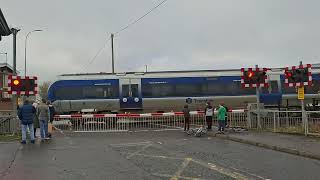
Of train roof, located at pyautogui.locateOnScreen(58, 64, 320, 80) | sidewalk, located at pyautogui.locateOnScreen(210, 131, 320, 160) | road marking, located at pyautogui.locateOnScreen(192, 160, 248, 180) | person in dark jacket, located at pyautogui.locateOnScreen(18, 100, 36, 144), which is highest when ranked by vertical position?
train roof, located at pyautogui.locateOnScreen(58, 64, 320, 80)

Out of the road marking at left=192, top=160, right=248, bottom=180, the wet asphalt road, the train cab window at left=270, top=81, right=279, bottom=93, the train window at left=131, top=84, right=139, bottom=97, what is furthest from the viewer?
the train cab window at left=270, top=81, right=279, bottom=93

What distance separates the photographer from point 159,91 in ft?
123

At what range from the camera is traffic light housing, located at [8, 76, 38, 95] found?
23.9 meters

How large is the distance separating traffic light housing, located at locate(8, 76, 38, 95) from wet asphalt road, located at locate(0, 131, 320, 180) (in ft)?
16.6

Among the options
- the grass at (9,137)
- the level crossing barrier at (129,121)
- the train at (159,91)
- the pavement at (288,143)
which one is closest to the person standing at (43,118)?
the grass at (9,137)

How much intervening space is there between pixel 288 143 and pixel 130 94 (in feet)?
67.2

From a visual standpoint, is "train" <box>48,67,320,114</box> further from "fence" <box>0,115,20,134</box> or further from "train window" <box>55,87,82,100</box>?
"fence" <box>0,115,20,134</box>

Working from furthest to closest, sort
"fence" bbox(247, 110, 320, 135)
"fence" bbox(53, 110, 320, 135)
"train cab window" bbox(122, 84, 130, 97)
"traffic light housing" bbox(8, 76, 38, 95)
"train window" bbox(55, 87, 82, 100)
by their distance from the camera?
1. "train cab window" bbox(122, 84, 130, 97)
2. "train window" bbox(55, 87, 82, 100)
3. "fence" bbox(53, 110, 320, 135)
4. "traffic light housing" bbox(8, 76, 38, 95)
5. "fence" bbox(247, 110, 320, 135)

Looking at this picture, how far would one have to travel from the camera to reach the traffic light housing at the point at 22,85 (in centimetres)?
2392

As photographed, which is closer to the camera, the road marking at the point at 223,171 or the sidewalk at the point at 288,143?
the road marking at the point at 223,171

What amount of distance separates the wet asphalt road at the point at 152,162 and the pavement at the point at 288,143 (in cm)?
35

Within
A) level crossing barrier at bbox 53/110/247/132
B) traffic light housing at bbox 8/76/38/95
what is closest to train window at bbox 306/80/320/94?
level crossing barrier at bbox 53/110/247/132

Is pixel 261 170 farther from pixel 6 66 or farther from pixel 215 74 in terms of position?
pixel 6 66

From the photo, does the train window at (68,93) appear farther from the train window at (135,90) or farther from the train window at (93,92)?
the train window at (135,90)
